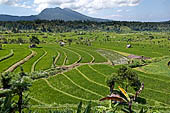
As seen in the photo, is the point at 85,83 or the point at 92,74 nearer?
the point at 85,83

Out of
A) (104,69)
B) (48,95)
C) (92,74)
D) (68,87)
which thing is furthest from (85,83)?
(104,69)

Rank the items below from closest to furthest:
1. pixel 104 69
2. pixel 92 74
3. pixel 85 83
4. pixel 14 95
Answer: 1. pixel 14 95
2. pixel 85 83
3. pixel 92 74
4. pixel 104 69

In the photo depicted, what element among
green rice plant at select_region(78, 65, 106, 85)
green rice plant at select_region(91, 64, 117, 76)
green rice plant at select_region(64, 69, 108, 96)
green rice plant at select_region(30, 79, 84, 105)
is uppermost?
green rice plant at select_region(91, 64, 117, 76)

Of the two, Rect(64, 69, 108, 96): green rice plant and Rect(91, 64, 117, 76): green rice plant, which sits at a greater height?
Rect(91, 64, 117, 76): green rice plant

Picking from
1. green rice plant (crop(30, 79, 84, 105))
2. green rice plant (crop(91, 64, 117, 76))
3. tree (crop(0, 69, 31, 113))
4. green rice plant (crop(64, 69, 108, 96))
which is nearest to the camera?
tree (crop(0, 69, 31, 113))

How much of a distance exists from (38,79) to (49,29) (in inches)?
5488

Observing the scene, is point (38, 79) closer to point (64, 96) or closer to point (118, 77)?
point (64, 96)

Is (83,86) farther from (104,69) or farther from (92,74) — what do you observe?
(104,69)

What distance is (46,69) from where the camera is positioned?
52656mm

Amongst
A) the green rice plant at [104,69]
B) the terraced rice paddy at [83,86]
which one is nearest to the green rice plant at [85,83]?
the terraced rice paddy at [83,86]

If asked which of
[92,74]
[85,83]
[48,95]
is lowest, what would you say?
[48,95]

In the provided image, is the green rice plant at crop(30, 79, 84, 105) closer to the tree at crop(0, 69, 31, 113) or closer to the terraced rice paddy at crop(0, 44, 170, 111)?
the terraced rice paddy at crop(0, 44, 170, 111)

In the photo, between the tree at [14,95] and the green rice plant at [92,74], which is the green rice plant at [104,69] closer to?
the green rice plant at [92,74]

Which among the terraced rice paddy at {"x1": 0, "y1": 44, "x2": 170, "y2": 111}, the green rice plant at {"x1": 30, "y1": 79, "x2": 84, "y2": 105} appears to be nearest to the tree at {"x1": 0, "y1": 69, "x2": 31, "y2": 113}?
the terraced rice paddy at {"x1": 0, "y1": 44, "x2": 170, "y2": 111}
